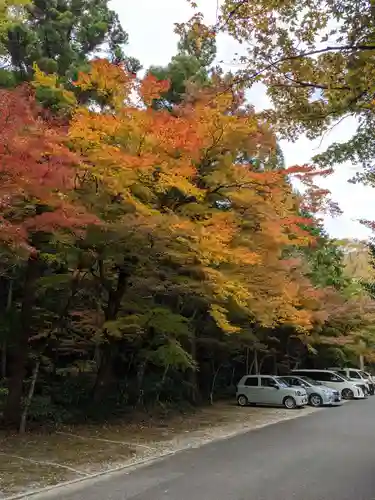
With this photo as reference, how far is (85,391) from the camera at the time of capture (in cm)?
1717

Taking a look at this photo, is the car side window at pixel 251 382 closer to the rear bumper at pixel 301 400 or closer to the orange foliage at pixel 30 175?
the rear bumper at pixel 301 400

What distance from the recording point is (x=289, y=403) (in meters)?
22.7

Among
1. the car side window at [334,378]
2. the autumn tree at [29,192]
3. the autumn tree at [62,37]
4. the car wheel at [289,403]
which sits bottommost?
the car wheel at [289,403]

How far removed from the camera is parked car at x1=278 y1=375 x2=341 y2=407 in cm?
2398

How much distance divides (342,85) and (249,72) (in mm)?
1395

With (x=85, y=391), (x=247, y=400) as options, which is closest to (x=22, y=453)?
(x=85, y=391)

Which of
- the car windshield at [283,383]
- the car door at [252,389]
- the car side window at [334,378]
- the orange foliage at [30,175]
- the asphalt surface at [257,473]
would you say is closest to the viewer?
the asphalt surface at [257,473]

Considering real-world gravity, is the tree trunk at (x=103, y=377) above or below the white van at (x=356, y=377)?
below

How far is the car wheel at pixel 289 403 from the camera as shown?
2258 cm

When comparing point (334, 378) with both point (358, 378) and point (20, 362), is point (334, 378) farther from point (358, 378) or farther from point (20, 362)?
point (20, 362)

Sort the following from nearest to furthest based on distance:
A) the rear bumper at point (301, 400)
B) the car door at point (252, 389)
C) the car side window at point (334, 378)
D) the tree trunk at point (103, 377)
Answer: the tree trunk at point (103, 377) < the rear bumper at point (301, 400) < the car door at point (252, 389) < the car side window at point (334, 378)

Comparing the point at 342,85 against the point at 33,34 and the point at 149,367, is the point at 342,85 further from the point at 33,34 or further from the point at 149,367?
the point at 149,367

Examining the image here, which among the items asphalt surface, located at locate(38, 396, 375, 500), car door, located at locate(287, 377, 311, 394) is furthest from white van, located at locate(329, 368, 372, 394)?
asphalt surface, located at locate(38, 396, 375, 500)

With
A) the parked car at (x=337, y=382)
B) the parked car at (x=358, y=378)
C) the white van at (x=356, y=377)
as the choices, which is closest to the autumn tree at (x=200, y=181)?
the parked car at (x=337, y=382)
